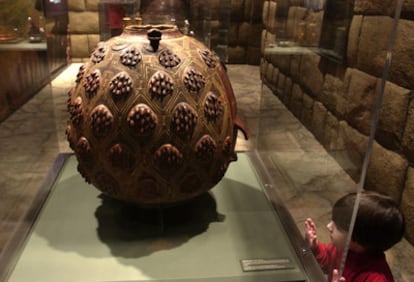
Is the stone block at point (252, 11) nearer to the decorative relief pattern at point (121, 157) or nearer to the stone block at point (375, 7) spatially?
the stone block at point (375, 7)

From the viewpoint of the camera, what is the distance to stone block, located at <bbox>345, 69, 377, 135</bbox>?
903mm

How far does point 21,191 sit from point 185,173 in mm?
871

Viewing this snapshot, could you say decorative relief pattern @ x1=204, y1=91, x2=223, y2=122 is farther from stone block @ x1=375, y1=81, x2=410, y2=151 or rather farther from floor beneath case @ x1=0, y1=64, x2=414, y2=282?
stone block @ x1=375, y1=81, x2=410, y2=151

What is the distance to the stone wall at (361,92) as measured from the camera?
951 millimetres

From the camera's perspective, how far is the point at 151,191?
1.12 metres

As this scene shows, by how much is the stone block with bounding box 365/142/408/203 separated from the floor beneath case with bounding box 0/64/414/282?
0.22 m

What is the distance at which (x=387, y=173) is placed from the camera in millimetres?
1652

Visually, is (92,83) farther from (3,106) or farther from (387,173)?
(387,173)

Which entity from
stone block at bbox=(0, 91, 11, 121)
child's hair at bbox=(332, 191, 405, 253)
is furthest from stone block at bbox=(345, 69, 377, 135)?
stone block at bbox=(0, 91, 11, 121)

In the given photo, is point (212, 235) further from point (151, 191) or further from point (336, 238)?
point (336, 238)

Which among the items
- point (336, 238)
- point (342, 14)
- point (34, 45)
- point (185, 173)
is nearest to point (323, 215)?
point (336, 238)

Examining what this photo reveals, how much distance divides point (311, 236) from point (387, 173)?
0.60m

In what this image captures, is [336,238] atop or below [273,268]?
atop

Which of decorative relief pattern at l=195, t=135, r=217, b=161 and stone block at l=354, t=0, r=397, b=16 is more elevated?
stone block at l=354, t=0, r=397, b=16
